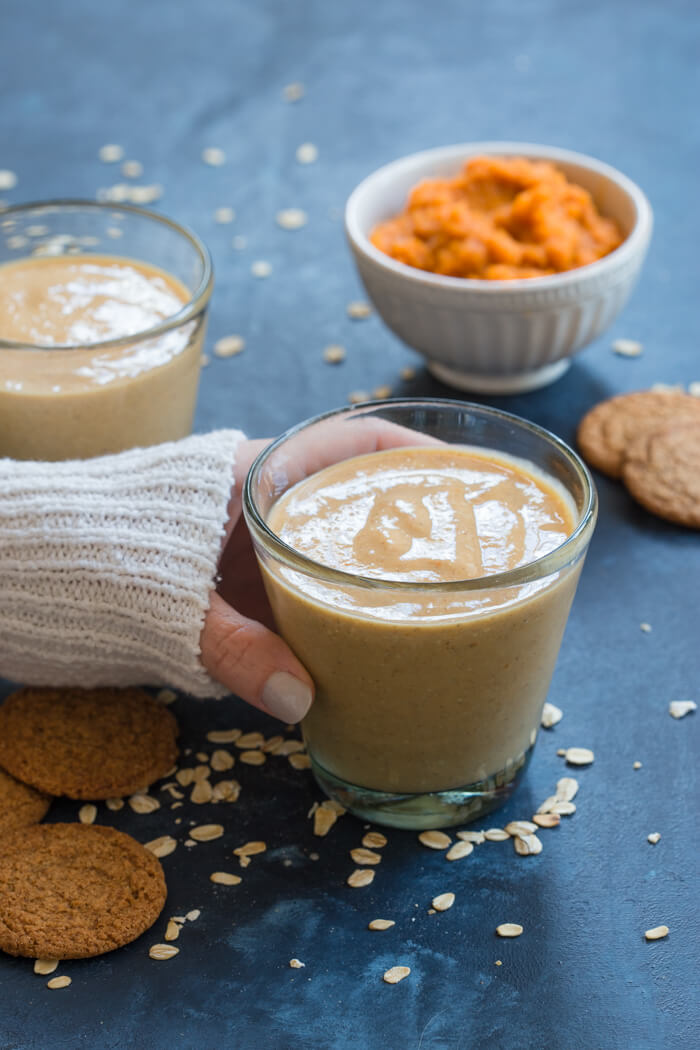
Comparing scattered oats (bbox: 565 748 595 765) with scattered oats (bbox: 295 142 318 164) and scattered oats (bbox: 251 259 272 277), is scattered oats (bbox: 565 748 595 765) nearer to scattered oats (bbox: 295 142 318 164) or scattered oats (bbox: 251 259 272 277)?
scattered oats (bbox: 251 259 272 277)

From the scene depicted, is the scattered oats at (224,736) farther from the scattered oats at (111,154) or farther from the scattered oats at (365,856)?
the scattered oats at (111,154)

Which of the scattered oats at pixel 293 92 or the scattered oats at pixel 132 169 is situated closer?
the scattered oats at pixel 132 169

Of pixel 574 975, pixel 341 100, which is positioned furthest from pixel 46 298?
pixel 341 100

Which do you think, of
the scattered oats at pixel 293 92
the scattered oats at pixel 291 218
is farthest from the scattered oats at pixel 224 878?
the scattered oats at pixel 293 92

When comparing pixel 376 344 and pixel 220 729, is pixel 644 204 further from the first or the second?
pixel 220 729

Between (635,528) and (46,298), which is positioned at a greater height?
(46,298)

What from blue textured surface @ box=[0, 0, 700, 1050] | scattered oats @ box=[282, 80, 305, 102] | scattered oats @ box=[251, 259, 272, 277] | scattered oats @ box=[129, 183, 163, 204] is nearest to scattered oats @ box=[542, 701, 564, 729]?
blue textured surface @ box=[0, 0, 700, 1050]

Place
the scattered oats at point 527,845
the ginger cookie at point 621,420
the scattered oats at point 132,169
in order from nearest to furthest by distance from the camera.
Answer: the scattered oats at point 527,845 < the ginger cookie at point 621,420 < the scattered oats at point 132,169

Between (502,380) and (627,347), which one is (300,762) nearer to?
(502,380)
